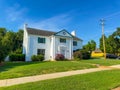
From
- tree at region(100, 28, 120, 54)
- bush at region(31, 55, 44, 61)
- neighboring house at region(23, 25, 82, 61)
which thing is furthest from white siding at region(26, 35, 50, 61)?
tree at region(100, 28, 120, 54)

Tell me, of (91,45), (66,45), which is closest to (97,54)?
(91,45)

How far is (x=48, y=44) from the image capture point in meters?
32.4

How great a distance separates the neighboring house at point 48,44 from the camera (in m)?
30.4

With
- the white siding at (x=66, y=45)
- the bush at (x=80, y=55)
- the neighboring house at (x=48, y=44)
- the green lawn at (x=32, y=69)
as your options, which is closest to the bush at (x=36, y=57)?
the neighboring house at (x=48, y=44)

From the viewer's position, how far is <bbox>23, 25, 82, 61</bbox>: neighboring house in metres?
30.4

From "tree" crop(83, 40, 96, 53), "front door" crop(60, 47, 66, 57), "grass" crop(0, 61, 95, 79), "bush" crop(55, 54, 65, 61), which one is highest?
"tree" crop(83, 40, 96, 53)

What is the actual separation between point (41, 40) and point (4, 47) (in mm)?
9241

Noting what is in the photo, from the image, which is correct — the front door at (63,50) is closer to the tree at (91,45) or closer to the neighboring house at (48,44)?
the neighboring house at (48,44)

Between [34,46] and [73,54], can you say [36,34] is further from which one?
[73,54]

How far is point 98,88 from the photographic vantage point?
7.84m

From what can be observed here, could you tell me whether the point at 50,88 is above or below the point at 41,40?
below

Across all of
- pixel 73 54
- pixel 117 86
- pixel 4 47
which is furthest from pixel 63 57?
pixel 117 86

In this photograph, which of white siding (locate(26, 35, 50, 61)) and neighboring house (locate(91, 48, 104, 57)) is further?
neighboring house (locate(91, 48, 104, 57))

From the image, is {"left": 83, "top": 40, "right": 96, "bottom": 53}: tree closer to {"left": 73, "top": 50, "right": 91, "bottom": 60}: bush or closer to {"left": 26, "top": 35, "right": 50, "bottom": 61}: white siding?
{"left": 73, "top": 50, "right": 91, "bottom": 60}: bush
